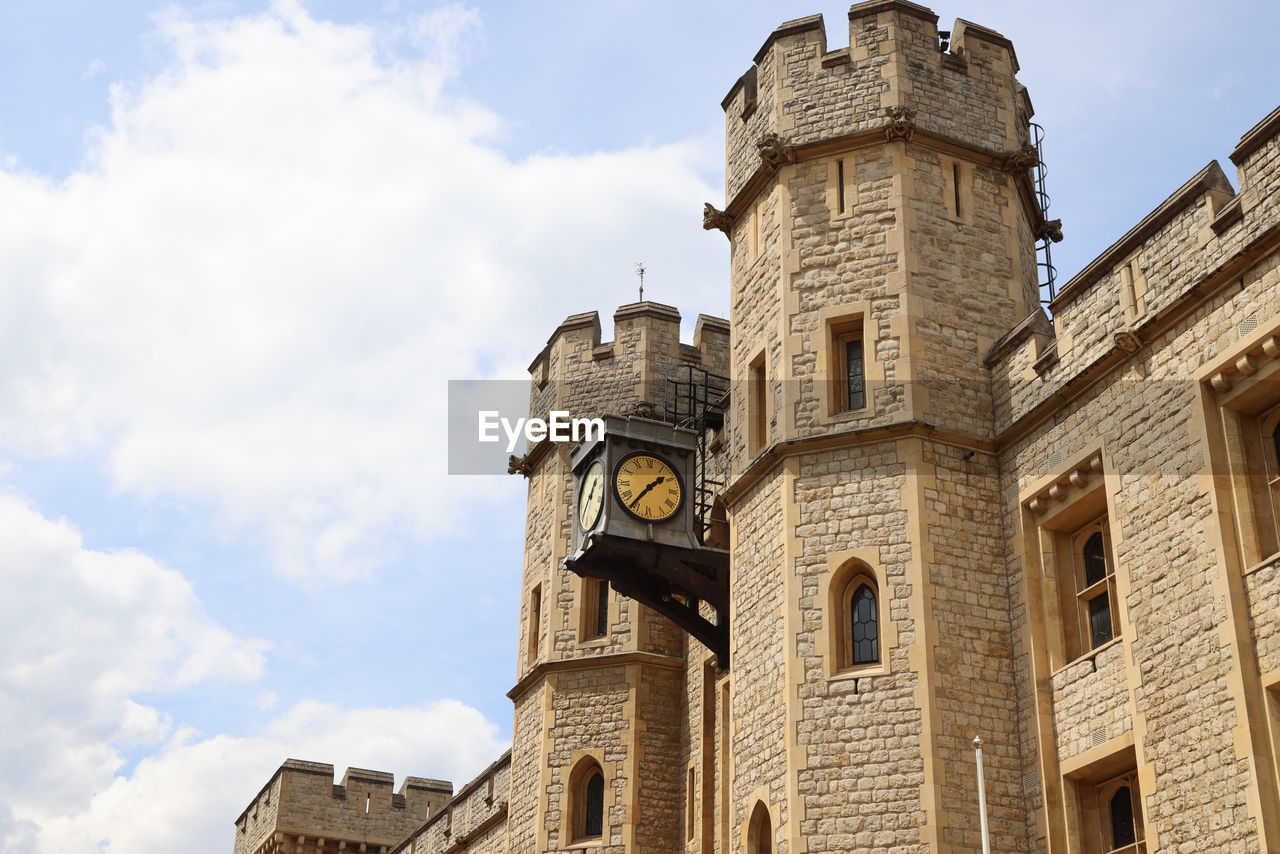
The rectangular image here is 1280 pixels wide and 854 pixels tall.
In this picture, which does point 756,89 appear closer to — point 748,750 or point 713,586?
point 713,586

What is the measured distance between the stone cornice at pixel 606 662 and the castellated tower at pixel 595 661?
20mm

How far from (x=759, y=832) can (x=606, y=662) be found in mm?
6601

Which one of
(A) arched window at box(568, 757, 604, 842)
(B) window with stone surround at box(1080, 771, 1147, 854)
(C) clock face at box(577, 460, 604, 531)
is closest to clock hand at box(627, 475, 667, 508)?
(C) clock face at box(577, 460, 604, 531)

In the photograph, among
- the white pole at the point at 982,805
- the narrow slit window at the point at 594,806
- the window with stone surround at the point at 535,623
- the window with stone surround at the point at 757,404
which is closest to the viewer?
the white pole at the point at 982,805

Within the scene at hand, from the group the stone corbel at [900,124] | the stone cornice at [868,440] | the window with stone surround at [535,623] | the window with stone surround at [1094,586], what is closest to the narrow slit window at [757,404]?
the stone cornice at [868,440]

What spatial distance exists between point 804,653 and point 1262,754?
517cm

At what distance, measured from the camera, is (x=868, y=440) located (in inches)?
→ 701

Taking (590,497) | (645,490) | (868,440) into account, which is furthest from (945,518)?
(590,497)

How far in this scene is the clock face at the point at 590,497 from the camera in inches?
818

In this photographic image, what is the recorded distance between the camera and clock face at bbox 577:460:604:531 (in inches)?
818

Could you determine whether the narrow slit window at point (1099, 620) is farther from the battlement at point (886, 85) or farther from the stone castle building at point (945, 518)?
the battlement at point (886, 85)

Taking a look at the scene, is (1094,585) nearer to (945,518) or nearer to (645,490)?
(945,518)

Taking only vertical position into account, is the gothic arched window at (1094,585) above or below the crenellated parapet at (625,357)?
below

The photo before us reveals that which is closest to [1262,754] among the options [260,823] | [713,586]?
[713,586]
